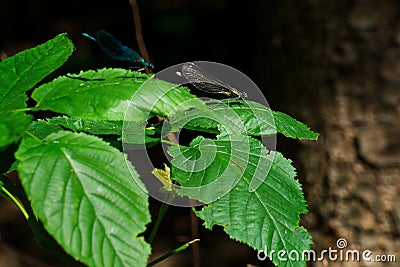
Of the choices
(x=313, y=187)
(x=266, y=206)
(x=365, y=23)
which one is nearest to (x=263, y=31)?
(x=365, y=23)

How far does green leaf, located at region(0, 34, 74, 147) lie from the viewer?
558 mm

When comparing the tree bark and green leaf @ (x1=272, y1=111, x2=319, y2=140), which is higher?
green leaf @ (x1=272, y1=111, x2=319, y2=140)

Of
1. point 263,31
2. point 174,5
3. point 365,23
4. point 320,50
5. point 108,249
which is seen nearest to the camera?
point 108,249

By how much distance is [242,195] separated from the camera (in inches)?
27.6

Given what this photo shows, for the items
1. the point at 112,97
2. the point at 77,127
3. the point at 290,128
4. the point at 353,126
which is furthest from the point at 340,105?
the point at 112,97

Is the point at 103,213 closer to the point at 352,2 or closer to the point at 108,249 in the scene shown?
the point at 108,249

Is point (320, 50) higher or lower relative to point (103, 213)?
lower

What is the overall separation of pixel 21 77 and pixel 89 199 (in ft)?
0.74

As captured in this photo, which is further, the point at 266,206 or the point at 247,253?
the point at 247,253

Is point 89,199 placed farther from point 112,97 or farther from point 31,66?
point 31,66

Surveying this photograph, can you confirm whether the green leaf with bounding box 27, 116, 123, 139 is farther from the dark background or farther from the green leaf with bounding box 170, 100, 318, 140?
the dark background

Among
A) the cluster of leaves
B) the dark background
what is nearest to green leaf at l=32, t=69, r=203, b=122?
the cluster of leaves

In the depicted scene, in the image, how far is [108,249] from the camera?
21.2 inches

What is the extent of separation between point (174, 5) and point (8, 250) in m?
1.79
